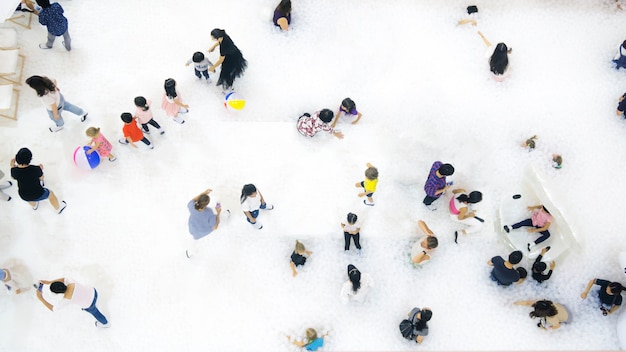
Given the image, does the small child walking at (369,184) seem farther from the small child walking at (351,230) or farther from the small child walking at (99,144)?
the small child walking at (99,144)

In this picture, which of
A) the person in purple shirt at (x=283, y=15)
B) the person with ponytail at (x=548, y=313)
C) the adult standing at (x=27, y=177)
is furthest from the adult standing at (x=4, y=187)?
the person with ponytail at (x=548, y=313)

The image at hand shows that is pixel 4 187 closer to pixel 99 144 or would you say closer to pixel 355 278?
pixel 99 144

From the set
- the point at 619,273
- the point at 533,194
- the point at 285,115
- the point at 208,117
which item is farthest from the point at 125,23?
the point at 619,273

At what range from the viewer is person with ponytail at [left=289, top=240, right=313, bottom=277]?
20.1 feet

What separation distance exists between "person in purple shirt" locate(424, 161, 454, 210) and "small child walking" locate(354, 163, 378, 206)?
71cm

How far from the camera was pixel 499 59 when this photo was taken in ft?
24.1

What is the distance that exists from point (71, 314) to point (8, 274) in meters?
0.89

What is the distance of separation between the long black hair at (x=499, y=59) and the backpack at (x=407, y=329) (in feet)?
13.1

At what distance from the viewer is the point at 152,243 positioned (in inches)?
261

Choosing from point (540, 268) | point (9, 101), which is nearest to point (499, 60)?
point (540, 268)

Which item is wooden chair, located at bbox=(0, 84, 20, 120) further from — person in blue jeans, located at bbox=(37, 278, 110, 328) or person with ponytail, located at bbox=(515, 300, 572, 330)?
person with ponytail, located at bbox=(515, 300, 572, 330)

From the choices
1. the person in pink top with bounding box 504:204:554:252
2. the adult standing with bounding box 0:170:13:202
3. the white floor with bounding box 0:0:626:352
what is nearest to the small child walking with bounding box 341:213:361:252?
the white floor with bounding box 0:0:626:352

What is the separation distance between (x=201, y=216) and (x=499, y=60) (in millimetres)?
4829

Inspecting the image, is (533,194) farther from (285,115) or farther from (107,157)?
(107,157)
